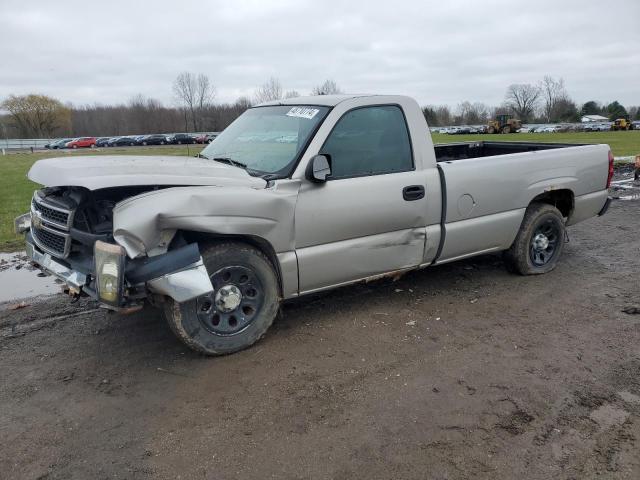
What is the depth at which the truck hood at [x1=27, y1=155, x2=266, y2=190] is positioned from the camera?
139 inches

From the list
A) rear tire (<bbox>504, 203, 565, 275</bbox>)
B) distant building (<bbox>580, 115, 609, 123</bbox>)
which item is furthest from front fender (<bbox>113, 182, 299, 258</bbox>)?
distant building (<bbox>580, 115, 609, 123</bbox>)

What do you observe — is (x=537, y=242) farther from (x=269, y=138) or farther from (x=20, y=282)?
(x=20, y=282)

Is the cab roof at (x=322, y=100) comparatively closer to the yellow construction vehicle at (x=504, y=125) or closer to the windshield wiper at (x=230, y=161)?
the windshield wiper at (x=230, y=161)

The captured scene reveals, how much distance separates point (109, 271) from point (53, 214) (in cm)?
101

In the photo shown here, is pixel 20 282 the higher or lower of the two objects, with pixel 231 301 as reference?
lower

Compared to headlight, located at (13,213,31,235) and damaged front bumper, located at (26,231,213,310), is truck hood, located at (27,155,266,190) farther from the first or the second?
headlight, located at (13,213,31,235)

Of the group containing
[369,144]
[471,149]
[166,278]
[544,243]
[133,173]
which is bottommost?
[544,243]

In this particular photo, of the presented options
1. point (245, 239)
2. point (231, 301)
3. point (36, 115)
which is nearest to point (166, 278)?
point (231, 301)

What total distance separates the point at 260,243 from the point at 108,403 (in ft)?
5.01

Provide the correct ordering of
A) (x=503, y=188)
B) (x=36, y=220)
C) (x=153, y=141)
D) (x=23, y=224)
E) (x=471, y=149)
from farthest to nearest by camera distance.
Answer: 1. (x=153, y=141)
2. (x=471, y=149)
3. (x=503, y=188)
4. (x=23, y=224)
5. (x=36, y=220)

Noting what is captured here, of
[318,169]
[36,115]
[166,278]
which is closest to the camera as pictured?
[166,278]

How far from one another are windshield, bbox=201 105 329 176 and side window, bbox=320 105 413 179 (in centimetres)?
22

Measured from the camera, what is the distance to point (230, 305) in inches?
156

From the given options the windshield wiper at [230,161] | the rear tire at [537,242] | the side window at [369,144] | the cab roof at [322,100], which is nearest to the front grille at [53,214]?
the windshield wiper at [230,161]
